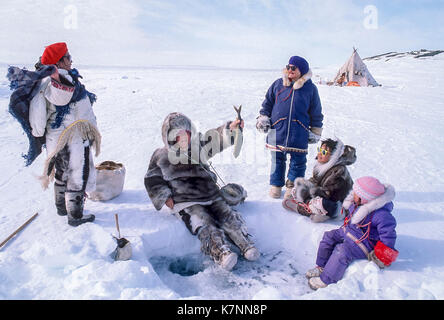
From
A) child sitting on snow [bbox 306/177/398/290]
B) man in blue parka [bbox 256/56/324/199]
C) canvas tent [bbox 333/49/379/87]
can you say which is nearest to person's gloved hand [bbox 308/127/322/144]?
man in blue parka [bbox 256/56/324/199]

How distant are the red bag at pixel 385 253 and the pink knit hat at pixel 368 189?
0.34 m

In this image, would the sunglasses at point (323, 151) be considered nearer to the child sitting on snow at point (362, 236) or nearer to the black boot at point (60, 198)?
the child sitting on snow at point (362, 236)

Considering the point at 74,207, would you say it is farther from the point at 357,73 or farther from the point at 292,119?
the point at 357,73

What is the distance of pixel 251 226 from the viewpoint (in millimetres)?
3104

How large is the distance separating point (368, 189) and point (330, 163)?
77 centimetres

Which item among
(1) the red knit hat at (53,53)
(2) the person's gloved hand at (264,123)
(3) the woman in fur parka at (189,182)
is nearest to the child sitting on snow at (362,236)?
(3) the woman in fur parka at (189,182)

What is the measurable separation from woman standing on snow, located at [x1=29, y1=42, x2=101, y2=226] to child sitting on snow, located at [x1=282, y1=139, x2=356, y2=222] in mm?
2259

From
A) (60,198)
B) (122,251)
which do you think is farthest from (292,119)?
(60,198)

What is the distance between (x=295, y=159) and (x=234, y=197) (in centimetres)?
92

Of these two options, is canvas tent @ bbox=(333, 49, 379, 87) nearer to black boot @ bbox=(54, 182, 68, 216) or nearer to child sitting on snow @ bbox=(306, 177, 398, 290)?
child sitting on snow @ bbox=(306, 177, 398, 290)

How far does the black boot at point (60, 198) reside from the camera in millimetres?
2975

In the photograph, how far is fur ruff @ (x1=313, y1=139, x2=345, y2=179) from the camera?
2910mm

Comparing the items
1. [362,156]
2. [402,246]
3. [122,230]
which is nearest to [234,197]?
[122,230]

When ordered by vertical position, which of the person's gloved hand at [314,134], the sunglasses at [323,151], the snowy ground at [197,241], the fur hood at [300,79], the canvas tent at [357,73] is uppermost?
the canvas tent at [357,73]
